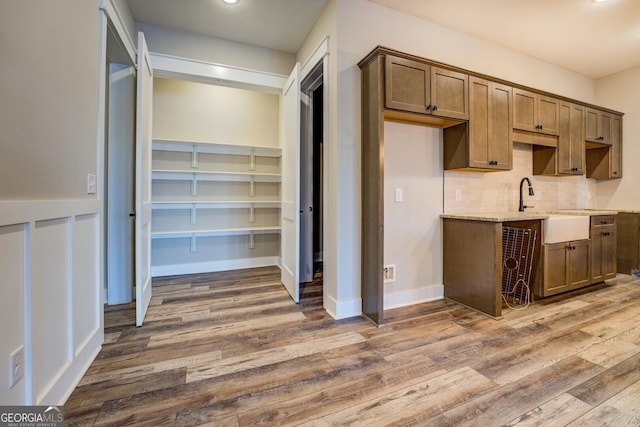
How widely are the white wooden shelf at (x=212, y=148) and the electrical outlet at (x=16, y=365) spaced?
271 cm

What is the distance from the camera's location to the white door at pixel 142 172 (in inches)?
81.4

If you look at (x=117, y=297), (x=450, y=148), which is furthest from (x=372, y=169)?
(x=117, y=297)

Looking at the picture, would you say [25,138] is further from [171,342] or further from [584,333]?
[584,333]

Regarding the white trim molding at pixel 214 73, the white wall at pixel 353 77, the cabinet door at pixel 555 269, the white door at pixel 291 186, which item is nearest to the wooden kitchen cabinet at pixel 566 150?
the cabinet door at pixel 555 269

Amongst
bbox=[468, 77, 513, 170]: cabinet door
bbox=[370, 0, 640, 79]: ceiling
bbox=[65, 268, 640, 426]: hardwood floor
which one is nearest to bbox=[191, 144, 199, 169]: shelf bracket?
bbox=[65, 268, 640, 426]: hardwood floor

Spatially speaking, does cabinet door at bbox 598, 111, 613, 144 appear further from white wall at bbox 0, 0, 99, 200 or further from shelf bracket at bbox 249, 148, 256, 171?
white wall at bbox 0, 0, 99, 200

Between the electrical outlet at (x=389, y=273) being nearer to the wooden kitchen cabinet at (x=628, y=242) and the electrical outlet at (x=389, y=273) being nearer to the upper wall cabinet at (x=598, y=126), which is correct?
the upper wall cabinet at (x=598, y=126)

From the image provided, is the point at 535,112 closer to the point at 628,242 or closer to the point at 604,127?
the point at 604,127

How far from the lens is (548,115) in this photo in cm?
296

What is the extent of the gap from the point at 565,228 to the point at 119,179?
444 cm

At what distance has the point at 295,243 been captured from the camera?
2.69 meters

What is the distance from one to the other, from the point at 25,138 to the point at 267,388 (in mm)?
1616

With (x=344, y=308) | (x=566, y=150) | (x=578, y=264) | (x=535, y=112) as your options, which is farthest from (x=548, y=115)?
(x=344, y=308)

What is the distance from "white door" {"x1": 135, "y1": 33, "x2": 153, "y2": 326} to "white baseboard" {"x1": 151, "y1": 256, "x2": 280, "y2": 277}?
1058 millimetres
